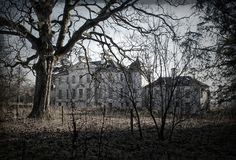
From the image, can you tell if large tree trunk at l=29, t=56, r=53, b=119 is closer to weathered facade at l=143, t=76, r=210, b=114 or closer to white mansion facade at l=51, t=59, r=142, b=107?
white mansion facade at l=51, t=59, r=142, b=107

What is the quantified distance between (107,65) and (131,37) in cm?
407

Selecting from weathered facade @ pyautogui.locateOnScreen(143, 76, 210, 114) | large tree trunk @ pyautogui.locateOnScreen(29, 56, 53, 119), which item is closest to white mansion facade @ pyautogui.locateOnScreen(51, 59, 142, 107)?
weathered facade @ pyautogui.locateOnScreen(143, 76, 210, 114)

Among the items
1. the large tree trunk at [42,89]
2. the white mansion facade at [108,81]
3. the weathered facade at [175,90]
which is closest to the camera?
the weathered facade at [175,90]

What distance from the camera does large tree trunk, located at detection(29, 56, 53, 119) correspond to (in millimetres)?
14406

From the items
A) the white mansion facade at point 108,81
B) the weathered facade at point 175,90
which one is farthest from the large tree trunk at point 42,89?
the weathered facade at point 175,90

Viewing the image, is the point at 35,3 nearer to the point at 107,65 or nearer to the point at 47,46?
the point at 47,46

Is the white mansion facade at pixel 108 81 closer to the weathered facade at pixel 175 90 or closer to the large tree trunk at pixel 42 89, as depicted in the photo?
the weathered facade at pixel 175 90

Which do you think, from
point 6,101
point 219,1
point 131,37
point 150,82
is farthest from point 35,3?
point 219,1

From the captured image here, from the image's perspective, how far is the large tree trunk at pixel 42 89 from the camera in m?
14.4

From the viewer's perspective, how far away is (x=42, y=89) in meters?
14.6

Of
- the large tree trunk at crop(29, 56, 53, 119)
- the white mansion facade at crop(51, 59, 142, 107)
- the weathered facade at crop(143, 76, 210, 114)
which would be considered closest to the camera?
the weathered facade at crop(143, 76, 210, 114)

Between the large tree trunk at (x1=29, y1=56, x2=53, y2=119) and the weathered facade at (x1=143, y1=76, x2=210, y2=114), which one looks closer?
the weathered facade at (x1=143, y1=76, x2=210, y2=114)

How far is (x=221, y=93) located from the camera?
11250 mm

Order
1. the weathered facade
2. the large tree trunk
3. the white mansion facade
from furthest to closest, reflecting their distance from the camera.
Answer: the large tree trunk
the white mansion facade
the weathered facade
